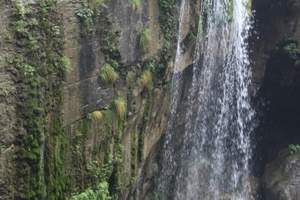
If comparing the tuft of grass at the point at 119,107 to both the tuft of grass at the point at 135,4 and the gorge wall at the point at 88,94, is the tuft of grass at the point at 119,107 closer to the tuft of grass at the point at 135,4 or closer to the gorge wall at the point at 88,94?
the gorge wall at the point at 88,94

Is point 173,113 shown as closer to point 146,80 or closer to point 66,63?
point 146,80

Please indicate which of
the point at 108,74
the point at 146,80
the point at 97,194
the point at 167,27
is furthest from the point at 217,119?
the point at 97,194

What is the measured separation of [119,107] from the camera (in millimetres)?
8484

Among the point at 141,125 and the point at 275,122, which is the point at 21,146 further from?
the point at 275,122

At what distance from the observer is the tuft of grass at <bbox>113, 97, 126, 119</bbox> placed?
8.44m

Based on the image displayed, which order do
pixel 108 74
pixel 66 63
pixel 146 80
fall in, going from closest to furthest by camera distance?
pixel 66 63 < pixel 108 74 < pixel 146 80

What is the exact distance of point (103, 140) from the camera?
823 cm

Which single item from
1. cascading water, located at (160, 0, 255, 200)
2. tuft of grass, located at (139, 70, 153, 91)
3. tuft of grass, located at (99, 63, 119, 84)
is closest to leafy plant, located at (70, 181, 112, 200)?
tuft of grass, located at (99, 63, 119, 84)

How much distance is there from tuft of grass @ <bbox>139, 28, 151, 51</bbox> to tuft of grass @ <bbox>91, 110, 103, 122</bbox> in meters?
1.71

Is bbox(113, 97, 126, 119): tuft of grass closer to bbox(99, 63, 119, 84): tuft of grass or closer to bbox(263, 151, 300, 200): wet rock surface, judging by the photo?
bbox(99, 63, 119, 84): tuft of grass

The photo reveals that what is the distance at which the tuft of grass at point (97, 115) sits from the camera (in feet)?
25.9

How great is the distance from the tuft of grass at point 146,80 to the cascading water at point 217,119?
2.22 metres

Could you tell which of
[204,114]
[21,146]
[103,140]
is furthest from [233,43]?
[21,146]

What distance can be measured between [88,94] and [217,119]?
609cm
